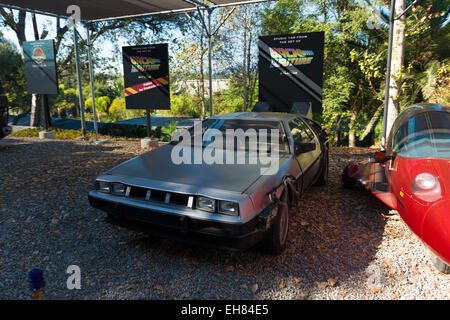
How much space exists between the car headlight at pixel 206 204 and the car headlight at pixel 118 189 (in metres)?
0.87

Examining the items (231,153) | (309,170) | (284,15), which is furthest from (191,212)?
(284,15)

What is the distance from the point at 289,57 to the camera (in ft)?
29.1

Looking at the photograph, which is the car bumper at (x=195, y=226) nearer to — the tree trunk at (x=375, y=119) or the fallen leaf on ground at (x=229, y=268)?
the fallen leaf on ground at (x=229, y=268)

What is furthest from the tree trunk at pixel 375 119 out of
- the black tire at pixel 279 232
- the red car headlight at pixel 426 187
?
the black tire at pixel 279 232

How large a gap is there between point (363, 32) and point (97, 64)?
49.9 ft

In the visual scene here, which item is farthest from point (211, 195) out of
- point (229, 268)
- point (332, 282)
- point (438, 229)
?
point (438, 229)

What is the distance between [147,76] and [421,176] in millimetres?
8323

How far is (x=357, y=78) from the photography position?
17.3 m

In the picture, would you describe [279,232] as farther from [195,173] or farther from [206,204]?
[195,173]

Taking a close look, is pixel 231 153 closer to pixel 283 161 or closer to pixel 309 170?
pixel 283 161

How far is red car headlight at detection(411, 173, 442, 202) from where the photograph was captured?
3.12 metres

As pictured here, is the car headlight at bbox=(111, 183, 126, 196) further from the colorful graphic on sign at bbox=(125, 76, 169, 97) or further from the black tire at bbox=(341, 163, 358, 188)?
the colorful graphic on sign at bbox=(125, 76, 169, 97)

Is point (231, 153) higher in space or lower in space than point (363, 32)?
lower

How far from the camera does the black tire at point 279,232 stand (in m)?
3.23
